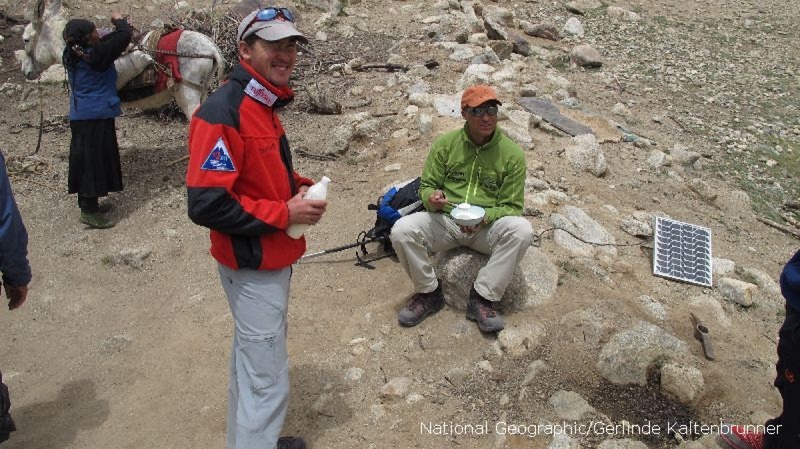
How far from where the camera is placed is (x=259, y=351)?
275 centimetres

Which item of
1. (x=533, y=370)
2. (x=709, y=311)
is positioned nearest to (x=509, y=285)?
(x=533, y=370)

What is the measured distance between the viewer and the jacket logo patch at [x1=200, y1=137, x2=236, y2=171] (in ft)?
7.96

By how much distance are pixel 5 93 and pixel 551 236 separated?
7.85 meters

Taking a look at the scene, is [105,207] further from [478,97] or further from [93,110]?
[478,97]

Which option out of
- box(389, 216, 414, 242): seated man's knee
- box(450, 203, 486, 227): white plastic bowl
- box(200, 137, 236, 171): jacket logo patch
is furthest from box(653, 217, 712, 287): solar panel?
box(200, 137, 236, 171): jacket logo patch

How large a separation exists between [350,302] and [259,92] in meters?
2.44

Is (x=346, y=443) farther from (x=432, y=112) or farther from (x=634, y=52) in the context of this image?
(x=634, y=52)

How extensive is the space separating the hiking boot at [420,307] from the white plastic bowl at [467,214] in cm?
54

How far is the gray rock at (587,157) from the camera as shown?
6344 millimetres

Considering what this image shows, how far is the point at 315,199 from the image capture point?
2.68m

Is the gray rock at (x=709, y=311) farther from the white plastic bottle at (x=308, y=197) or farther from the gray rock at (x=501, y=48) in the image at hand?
the gray rock at (x=501, y=48)

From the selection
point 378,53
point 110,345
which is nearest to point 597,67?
point 378,53

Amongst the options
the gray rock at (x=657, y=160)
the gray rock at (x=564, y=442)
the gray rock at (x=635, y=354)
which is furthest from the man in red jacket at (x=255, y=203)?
the gray rock at (x=657, y=160)

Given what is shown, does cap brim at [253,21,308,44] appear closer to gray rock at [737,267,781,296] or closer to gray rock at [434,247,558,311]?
gray rock at [434,247,558,311]
